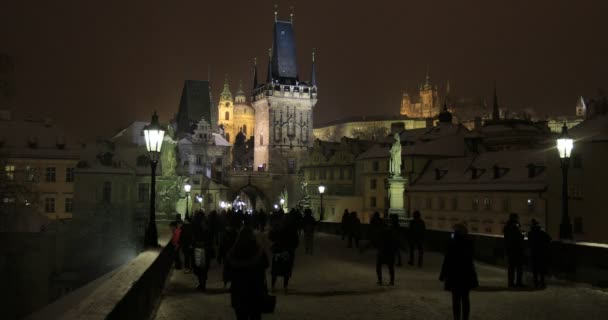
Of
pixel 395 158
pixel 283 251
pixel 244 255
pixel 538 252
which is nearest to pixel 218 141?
pixel 395 158

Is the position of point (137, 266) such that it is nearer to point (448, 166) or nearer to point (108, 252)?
point (108, 252)

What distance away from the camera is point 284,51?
117 m

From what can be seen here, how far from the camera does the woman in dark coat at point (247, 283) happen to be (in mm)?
9188

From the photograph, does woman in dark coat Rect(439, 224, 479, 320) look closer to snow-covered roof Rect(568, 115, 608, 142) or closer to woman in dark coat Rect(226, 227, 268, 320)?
woman in dark coat Rect(226, 227, 268, 320)

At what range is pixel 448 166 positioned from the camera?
67.8 m

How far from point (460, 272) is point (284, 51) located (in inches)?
4247

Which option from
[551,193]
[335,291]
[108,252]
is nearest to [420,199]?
[551,193]

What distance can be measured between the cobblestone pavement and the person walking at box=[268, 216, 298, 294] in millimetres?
471

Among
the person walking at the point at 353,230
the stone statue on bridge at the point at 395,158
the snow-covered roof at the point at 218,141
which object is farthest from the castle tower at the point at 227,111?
the person walking at the point at 353,230

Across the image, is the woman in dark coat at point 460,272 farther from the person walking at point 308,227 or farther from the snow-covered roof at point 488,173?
the snow-covered roof at point 488,173

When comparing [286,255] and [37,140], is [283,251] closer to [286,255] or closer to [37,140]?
[286,255]

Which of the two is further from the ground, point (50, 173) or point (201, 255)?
point (50, 173)

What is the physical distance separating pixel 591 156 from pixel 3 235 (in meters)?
40.8

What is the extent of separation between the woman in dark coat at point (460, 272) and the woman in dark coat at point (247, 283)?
3448 mm
